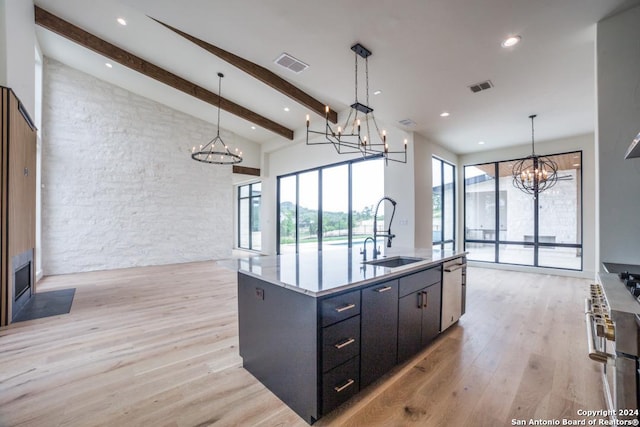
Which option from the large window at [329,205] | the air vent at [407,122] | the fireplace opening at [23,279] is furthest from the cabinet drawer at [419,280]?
the fireplace opening at [23,279]

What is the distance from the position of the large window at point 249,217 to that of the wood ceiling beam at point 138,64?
10.4 feet

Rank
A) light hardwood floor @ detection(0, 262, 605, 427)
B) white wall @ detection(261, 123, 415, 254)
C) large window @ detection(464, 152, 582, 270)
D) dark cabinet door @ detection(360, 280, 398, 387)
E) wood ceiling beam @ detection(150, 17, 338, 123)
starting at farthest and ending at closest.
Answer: large window @ detection(464, 152, 582, 270)
white wall @ detection(261, 123, 415, 254)
wood ceiling beam @ detection(150, 17, 338, 123)
dark cabinet door @ detection(360, 280, 398, 387)
light hardwood floor @ detection(0, 262, 605, 427)

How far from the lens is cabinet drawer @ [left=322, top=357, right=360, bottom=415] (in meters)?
1.63

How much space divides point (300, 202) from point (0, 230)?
6096 mm

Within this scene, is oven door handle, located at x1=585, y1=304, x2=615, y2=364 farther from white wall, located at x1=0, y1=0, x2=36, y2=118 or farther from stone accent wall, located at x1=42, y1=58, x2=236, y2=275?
stone accent wall, located at x1=42, y1=58, x2=236, y2=275

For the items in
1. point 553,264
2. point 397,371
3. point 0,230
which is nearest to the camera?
point 397,371

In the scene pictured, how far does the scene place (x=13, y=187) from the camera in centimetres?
329

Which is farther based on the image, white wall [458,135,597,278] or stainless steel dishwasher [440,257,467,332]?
white wall [458,135,597,278]

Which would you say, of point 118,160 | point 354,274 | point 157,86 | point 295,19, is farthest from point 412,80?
point 118,160

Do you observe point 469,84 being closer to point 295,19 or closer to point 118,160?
point 295,19

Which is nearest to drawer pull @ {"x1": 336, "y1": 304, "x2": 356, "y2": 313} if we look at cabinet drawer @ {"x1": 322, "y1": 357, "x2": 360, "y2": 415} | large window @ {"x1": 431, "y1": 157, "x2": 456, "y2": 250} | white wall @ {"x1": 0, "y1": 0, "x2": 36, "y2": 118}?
cabinet drawer @ {"x1": 322, "y1": 357, "x2": 360, "y2": 415}

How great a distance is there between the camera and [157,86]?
6473mm

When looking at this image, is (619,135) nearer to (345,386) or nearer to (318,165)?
(345,386)

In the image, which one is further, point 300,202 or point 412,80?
point 300,202
